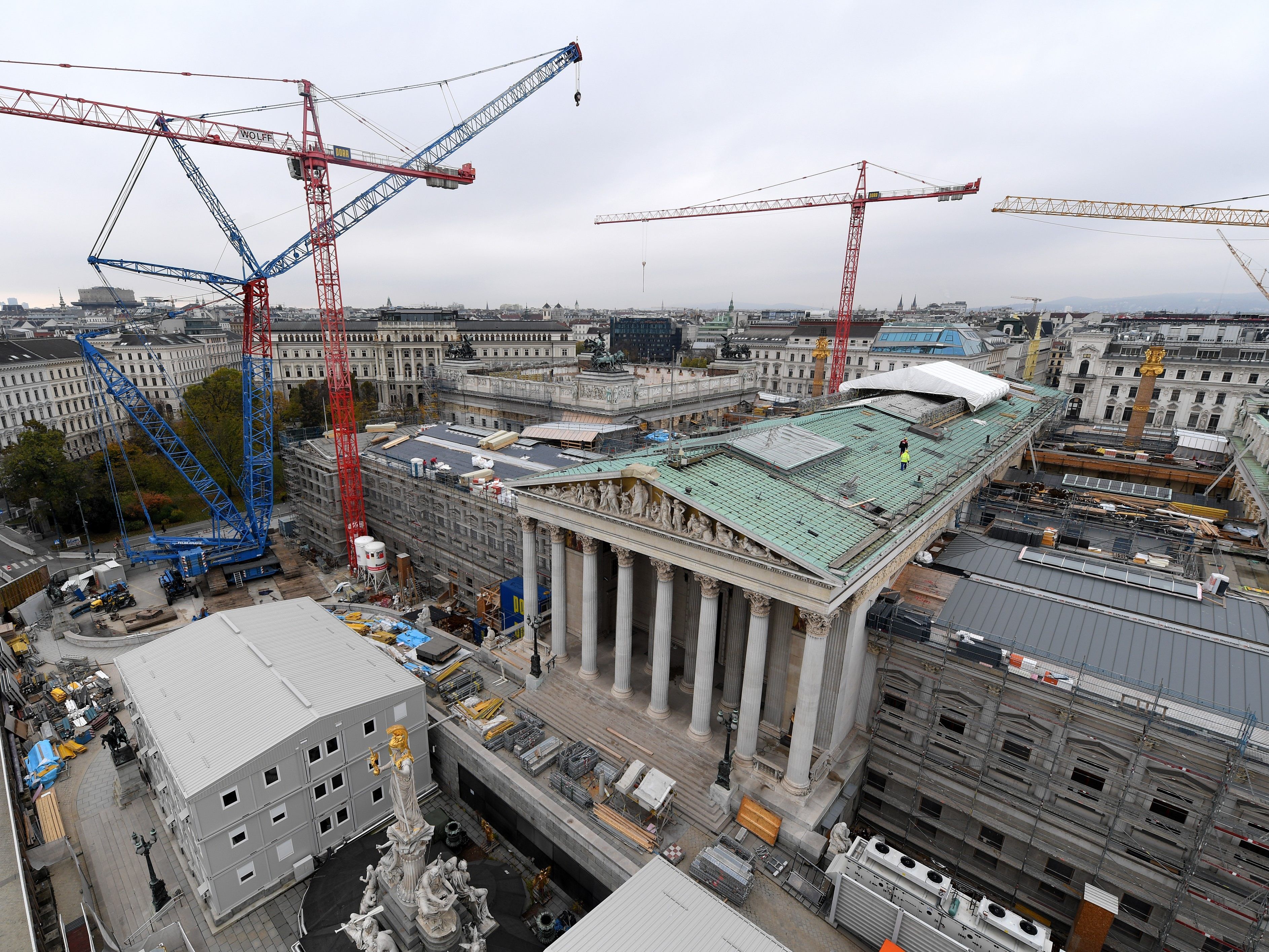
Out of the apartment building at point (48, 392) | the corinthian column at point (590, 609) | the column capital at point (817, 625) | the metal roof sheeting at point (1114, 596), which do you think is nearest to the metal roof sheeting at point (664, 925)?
the column capital at point (817, 625)

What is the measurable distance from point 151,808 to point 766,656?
4104 cm

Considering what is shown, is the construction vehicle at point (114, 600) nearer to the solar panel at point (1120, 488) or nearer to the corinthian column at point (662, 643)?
the corinthian column at point (662, 643)

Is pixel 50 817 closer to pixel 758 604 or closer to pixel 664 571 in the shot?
pixel 664 571

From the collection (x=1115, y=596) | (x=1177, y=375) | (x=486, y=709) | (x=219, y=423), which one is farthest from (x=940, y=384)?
(x=219, y=423)

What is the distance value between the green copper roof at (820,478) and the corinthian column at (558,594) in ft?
15.2

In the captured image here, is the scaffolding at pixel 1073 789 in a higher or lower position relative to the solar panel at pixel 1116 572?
lower

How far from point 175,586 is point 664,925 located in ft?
241

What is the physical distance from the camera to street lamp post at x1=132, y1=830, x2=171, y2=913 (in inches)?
1204

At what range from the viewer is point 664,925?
23016 millimetres

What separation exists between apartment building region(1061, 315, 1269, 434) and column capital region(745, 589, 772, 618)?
110509 millimetres

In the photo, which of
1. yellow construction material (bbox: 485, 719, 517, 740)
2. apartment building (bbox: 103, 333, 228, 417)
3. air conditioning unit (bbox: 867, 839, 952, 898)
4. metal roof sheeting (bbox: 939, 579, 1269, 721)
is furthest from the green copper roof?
apartment building (bbox: 103, 333, 228, 417)

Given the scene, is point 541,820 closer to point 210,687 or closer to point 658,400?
point 210,687

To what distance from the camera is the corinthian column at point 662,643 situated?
116 feet

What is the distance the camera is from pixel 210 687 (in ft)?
111
